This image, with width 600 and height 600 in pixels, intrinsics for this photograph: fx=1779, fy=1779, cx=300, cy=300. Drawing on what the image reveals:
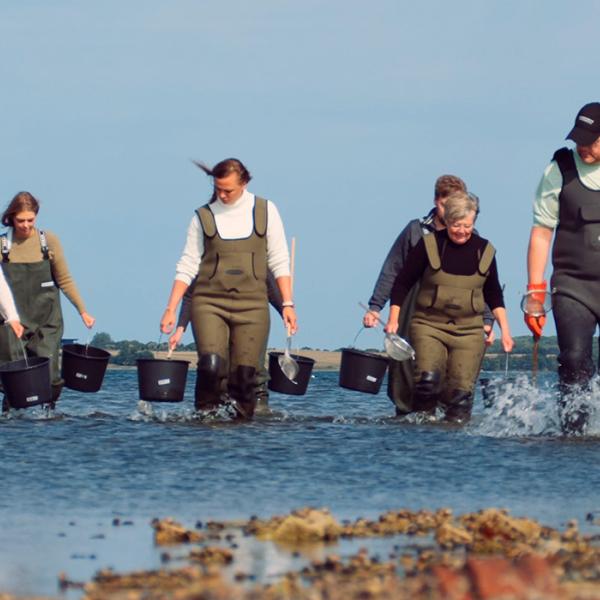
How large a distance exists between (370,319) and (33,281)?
308 cm

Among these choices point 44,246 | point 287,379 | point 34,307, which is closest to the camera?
point 287,379

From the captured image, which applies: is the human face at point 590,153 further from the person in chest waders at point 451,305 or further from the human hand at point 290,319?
the human hand at point 290,319

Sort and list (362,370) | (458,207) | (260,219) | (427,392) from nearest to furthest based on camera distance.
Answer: (458,207) → (260,219) → (427,392) → (362,370)

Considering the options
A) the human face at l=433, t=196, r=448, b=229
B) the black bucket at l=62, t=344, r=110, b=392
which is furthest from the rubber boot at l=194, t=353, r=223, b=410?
the human face at l=433, t=196, r=448, b=229

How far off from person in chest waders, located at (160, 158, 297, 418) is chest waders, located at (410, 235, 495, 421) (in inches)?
39.3

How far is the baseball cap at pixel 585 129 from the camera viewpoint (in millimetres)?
11133

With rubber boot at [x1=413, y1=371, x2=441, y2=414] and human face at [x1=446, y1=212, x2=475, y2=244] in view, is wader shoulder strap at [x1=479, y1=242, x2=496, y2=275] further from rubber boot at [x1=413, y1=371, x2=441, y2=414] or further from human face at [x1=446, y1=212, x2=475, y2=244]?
rubber boot at [x1=413, y1=371, x2=441, y2=414]

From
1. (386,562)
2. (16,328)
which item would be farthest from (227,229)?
(386,562)

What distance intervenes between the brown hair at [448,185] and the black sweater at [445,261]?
64 cm

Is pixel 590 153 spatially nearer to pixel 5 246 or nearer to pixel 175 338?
pixel 175 338

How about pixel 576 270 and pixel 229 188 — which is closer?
pixel 576 270

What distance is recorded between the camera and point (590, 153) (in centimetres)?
1127

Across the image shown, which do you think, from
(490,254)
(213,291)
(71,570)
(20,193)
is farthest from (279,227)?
(71,570)

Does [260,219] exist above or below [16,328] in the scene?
above
